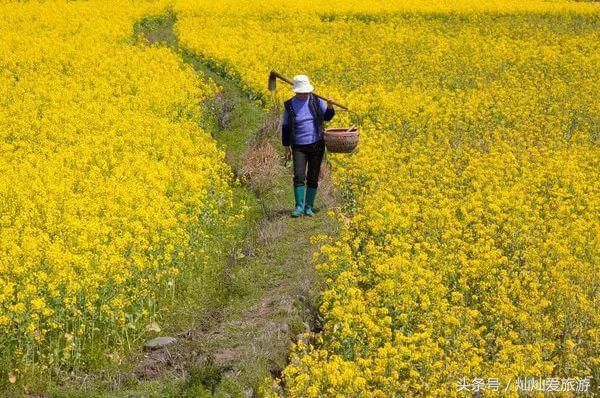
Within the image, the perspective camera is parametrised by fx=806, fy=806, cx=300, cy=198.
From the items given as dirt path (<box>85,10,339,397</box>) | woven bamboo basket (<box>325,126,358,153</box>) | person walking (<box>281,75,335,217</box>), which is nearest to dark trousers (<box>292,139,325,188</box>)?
person walking (<box>281,75,335,217</box>)

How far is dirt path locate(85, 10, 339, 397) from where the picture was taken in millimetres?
6707

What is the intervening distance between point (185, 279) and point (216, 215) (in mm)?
1813

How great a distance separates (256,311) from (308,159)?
3285mm

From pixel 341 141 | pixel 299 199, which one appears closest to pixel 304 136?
pixel 341 141

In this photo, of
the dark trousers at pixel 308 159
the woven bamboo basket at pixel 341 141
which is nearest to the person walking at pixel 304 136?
the dark trousers at pixel 308 159

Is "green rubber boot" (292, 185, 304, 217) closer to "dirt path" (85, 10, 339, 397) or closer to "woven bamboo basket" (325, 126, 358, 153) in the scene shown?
"dirt path" (85, 10, 339, 397)

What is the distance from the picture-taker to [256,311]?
26.9 ft

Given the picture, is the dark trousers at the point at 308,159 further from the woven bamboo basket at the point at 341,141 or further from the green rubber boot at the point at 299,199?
the woven bamboo basket at the point at 341,141

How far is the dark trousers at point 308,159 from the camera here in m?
10.8

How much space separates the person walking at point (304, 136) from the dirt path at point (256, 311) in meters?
0.33

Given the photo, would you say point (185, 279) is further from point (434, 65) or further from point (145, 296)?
point (434, 65)

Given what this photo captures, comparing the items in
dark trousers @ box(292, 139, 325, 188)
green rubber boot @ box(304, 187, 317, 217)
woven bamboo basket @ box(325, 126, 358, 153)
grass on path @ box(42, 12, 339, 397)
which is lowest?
grass on path @ box(42, 12, 339, 397)

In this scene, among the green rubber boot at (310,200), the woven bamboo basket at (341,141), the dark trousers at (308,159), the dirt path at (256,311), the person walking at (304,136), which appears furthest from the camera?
the green rubber boot at (310,200)

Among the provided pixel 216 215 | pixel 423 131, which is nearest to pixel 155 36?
pixel 423 131
